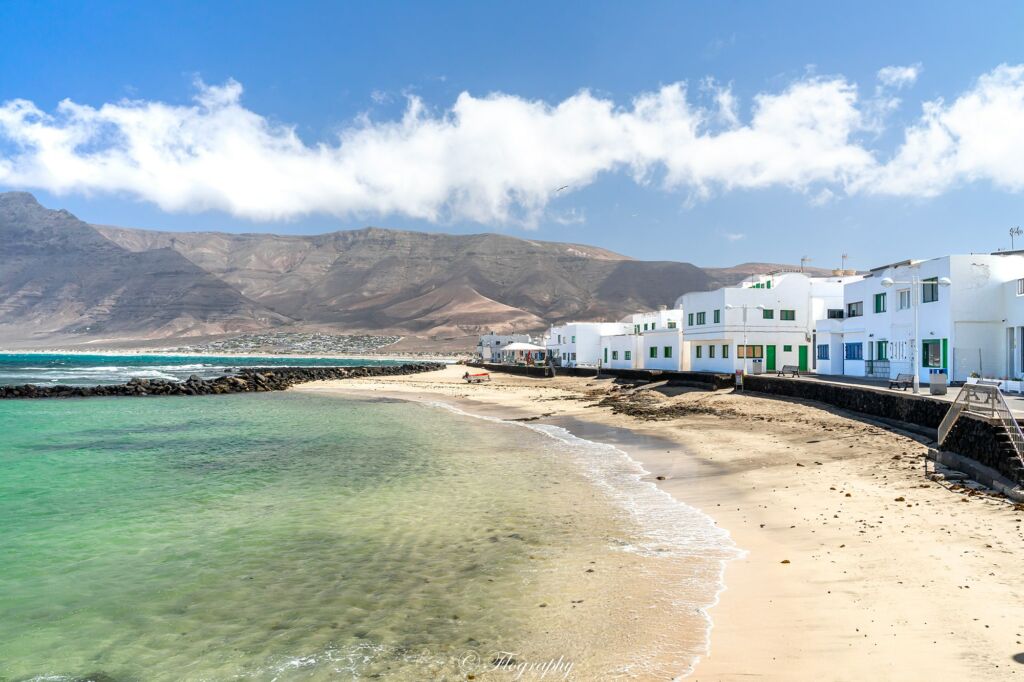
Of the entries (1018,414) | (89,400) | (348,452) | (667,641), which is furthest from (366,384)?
(667,641)

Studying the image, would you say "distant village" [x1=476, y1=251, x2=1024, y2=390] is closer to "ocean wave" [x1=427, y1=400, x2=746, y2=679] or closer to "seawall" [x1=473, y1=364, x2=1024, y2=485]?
"seawall" [x1=473, y1=364, x2=1024, y2=485]

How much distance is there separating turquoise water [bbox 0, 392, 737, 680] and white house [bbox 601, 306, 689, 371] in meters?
39.7

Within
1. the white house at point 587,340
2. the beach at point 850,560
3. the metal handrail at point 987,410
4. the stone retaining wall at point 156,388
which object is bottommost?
the stone retaining wall at point 156,388

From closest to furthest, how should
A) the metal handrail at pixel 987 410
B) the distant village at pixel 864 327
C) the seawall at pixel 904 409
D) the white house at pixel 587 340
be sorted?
the metal handrail at pixel 987 410
the seawall at pixel 904 409
the distant village at pixel 864 327
the white house at pixel 587 340

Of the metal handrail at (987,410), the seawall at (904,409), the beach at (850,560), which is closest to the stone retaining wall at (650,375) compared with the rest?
the seawall at (904,409)

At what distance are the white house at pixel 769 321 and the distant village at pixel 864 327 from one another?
8 cm

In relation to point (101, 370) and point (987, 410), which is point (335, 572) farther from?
point (101, 370)

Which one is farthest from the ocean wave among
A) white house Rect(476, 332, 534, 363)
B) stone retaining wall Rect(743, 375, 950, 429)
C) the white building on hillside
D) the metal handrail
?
white house Rect(476, 332, 534, 363)

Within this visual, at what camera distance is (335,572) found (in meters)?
9.62

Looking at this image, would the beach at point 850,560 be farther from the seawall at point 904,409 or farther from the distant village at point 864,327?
the distant village at point 864,327

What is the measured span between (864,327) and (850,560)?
33.7 m

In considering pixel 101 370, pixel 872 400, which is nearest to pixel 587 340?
pixel 872 400

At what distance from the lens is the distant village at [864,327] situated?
29078 millimetres

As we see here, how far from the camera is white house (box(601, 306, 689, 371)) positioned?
58125 mm
